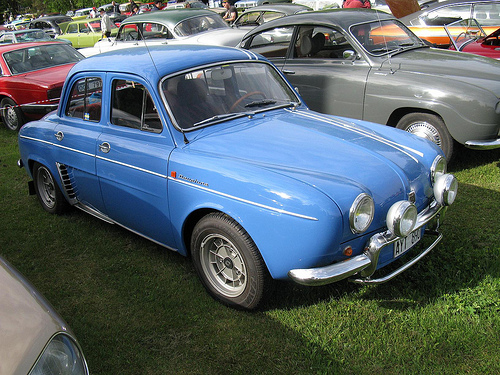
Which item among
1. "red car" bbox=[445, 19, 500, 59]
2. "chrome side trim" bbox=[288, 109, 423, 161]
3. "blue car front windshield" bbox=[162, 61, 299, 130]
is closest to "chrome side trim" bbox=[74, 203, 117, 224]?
"blue car front windshield" bbox=[162, 61, 299, 130]

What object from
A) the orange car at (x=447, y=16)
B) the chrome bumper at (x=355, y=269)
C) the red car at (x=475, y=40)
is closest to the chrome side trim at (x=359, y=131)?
the chrome bumper at (x=355, y=269)

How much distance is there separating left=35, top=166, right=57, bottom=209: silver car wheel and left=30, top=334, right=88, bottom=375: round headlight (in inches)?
139

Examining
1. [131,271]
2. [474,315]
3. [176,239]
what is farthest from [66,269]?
[474,315]

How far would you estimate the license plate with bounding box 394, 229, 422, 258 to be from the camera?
322 centimetres

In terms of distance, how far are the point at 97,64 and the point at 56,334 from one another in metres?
3.09

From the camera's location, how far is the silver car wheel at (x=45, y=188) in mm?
5201

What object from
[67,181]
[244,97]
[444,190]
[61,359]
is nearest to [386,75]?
[244,97]

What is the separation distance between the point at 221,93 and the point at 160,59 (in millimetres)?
584

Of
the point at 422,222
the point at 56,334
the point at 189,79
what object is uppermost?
the point at 189,79

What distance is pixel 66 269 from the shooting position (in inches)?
168

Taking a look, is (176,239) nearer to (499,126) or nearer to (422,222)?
(422,222)

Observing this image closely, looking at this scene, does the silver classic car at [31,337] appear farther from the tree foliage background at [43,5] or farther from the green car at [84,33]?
the tree foliage background at [43,5]

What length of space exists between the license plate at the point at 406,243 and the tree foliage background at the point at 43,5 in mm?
45279

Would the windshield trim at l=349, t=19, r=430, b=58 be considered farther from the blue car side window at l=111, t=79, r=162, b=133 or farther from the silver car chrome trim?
the blue car side window at l=111, t=79, r=162, b=133
